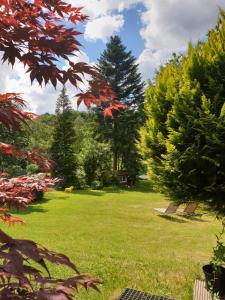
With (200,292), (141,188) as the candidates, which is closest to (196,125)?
(200,292)

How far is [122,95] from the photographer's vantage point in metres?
39.4

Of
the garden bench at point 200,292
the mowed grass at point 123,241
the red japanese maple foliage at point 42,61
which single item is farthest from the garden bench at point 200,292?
the red japanese maple foliage at point 42,61

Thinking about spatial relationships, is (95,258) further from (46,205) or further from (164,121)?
(46,205)

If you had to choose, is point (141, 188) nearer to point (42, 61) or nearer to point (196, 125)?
point (196, 125)

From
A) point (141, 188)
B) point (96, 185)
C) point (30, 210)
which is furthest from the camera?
point (141, 188)

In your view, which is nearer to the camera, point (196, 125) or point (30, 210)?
point (196, 125)

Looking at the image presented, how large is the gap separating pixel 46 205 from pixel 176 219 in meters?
7.82

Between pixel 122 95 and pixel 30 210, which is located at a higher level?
pixel 122 95

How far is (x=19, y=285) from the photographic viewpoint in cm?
216

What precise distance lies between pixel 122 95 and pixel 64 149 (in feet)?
36.9

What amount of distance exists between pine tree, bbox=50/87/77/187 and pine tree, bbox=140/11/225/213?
23.6 m

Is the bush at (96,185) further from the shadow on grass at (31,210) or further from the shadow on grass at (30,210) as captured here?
the shadow on grass at (30,210)

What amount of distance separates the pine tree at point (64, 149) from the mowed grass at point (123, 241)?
25.9 ft

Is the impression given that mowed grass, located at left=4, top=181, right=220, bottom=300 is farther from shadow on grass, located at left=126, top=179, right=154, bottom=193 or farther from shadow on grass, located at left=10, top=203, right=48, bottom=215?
shadow on grass, located at left=126, top=179, right=154, bottom=193
